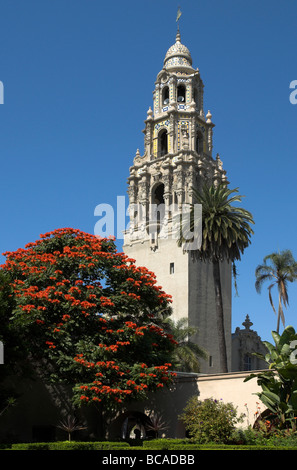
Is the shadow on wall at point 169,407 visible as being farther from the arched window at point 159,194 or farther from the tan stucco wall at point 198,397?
the arched window at point 159,194

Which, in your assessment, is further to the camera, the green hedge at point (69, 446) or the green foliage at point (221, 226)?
the green foliage at point (221, 226)

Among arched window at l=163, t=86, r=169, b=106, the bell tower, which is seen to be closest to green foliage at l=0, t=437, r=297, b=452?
the bell tower

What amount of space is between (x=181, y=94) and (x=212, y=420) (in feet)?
153

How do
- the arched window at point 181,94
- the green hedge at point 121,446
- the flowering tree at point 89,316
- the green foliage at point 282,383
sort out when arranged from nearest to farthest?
the green hedge at point 121,446, the green foliage at point 282,383, the flowering tree at point 89,316, the arched window at point 181,94

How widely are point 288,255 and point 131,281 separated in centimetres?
3304

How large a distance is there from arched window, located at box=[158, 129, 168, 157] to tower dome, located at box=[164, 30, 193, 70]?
24.4 ft

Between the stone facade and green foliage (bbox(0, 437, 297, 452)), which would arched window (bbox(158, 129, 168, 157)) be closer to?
the stone facade

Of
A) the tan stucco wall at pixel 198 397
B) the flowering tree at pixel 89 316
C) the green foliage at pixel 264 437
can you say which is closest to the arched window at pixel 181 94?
the flowering tree at pixel 89 316

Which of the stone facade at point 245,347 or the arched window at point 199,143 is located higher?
the arched window at point 199,143

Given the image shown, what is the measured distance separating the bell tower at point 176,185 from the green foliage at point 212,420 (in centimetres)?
2522

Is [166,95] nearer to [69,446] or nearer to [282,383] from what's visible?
[282,383]

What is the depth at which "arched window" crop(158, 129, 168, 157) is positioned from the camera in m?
67.9

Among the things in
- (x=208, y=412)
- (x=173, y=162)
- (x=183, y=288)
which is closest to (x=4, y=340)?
(x=208, y=412)

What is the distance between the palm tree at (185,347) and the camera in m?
49.5
